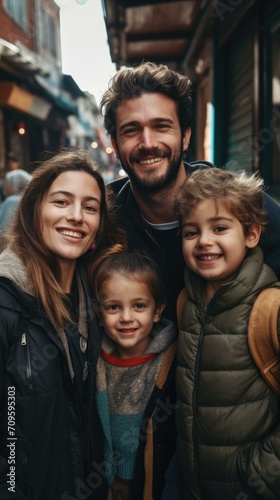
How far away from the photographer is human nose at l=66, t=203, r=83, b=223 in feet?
6.30

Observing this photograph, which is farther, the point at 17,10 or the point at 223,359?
the point at 17,10

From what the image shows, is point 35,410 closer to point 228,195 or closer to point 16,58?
point 228,195

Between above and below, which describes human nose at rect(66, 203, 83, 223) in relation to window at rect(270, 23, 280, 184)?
below

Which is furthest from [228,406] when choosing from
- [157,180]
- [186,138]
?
[186,138]

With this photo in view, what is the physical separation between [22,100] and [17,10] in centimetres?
495

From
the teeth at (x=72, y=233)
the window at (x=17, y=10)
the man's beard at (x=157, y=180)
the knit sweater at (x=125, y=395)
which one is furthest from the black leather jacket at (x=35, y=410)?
the window at (x=17, y=10)

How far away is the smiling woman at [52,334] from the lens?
1.61 meters

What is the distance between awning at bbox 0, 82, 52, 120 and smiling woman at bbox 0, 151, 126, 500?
891cm

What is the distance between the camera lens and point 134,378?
207cm

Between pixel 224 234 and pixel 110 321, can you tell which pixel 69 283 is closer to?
pixel 110 321

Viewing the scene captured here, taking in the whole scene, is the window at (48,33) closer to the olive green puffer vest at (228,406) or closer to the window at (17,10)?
the window at (17,10)

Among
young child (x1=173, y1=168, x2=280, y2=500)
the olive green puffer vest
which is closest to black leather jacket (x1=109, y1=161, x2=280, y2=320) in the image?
young child (x1=173, y1=168, x2=280, y2=500)

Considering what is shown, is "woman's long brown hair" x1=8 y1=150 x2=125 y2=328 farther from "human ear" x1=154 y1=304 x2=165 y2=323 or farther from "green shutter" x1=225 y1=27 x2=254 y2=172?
"green shutter" x1=225 y1=27 x2=254 y2=172

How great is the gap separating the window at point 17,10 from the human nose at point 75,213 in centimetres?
1307
